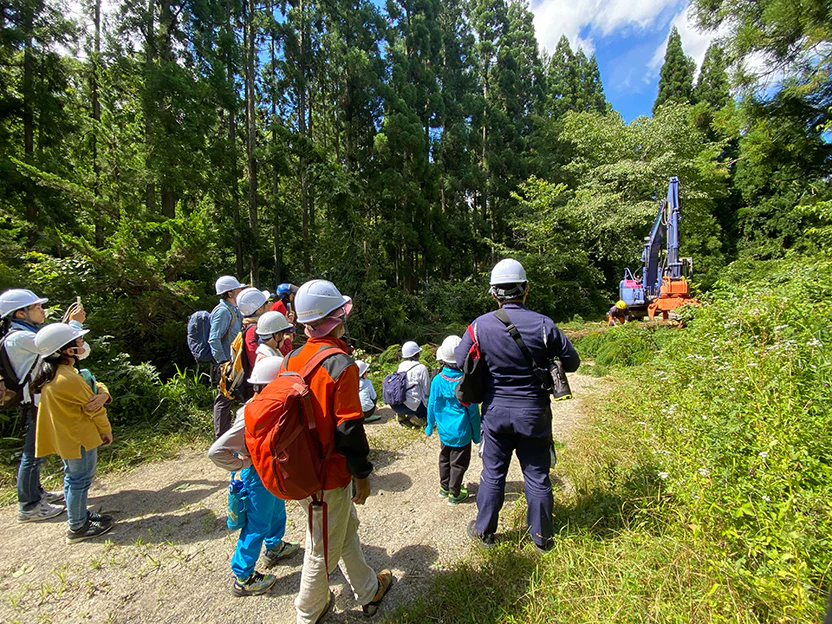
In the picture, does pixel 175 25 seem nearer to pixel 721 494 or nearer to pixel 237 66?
pixel 237 66

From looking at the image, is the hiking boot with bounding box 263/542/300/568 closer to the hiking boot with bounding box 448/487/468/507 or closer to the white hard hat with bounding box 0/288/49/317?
the hiking boot with bounding box 448/487/468/507

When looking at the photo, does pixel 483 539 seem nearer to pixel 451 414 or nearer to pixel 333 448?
pixel 451 414

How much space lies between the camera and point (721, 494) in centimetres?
201

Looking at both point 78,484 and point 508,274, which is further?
point 78,484

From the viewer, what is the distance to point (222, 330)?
412 centimetres

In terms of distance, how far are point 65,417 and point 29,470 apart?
96cm

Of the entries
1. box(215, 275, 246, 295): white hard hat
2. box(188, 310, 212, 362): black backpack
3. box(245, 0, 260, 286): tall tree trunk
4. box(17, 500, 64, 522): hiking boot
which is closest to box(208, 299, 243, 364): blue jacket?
box(215, 275, 246, 295): white hard hat

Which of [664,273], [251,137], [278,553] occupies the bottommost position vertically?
[278,553]

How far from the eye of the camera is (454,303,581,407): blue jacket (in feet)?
7.43

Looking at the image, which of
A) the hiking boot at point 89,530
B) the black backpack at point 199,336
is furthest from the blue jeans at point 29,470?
the black backpack at point 199,336

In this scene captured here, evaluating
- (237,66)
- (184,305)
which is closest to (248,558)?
(184,305)

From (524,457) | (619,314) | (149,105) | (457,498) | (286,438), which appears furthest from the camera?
(619,314)

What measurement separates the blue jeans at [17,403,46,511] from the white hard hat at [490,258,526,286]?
3813mm

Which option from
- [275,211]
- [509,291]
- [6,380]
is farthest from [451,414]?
[275,211]
